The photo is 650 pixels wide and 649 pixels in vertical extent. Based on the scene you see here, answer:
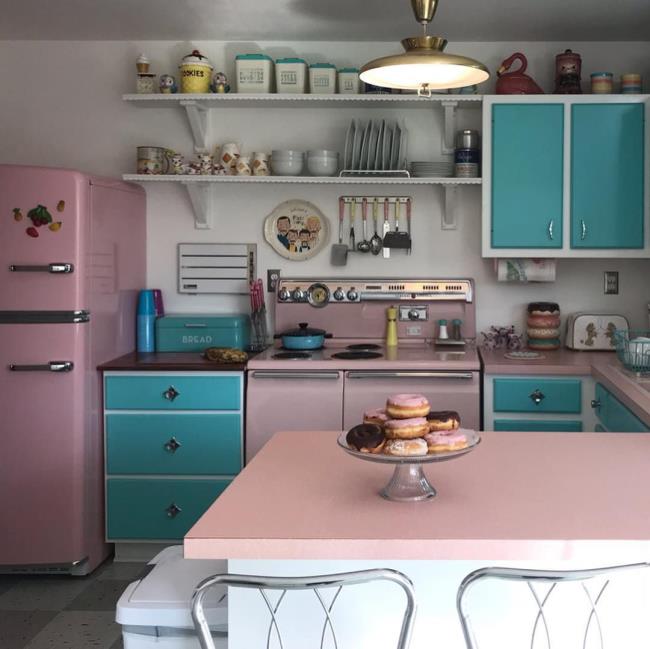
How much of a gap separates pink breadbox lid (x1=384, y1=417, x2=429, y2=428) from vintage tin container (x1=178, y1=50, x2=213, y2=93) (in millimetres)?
2755

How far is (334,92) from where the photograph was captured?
Result: 417 centimetres

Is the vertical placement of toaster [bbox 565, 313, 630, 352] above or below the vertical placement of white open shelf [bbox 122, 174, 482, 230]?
below

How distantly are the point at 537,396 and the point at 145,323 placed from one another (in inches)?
74.1

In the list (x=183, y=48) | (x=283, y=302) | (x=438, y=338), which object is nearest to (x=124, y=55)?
(x=183, y=48)

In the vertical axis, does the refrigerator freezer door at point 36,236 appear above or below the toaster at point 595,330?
above

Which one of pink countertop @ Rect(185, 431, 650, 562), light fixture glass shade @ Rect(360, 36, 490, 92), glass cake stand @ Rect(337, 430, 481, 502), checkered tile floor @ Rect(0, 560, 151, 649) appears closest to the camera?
pink countertop @ Rect(185, 431, 650, 562)

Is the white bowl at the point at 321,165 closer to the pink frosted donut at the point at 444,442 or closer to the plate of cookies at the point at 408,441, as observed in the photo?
the plate of cookies at the point at 408,441

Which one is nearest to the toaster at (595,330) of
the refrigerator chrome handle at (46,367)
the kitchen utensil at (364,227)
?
the kitchen utensil at (364,227)

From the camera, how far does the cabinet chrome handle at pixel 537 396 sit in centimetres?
377

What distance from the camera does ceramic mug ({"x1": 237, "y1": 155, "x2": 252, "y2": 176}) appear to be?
4195mm

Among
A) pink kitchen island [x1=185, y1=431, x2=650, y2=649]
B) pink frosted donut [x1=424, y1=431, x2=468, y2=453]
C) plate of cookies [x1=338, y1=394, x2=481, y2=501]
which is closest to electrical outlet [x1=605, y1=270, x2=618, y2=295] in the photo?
pink kitchen island [x1=185, y1=431, x2=650, y2=649]

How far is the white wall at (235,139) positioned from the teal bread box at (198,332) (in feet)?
0.83

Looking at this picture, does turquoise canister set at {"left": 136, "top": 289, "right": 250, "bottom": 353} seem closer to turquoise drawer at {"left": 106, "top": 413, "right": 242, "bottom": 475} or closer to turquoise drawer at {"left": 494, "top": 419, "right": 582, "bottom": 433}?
turquoise drawer at {"left": 106, "top": 413, "right": 242, "bottom": 475}

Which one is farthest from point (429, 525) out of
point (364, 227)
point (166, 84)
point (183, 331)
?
point (166, 84)
